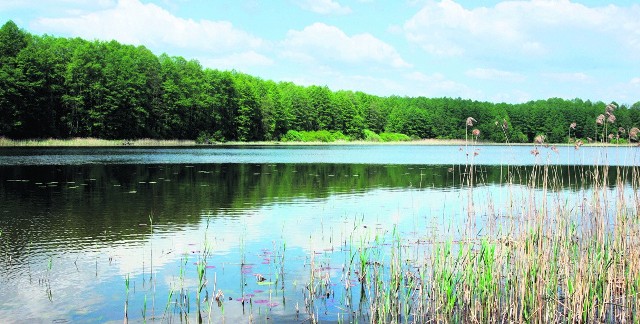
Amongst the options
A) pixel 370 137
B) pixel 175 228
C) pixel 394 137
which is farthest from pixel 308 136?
pixel 175 228

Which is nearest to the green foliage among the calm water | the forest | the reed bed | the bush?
the forest

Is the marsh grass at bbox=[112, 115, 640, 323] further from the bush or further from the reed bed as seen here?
the bush

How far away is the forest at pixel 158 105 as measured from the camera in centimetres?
7700

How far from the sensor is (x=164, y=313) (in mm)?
8594

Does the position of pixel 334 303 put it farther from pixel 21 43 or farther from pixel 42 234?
pixel 21 43

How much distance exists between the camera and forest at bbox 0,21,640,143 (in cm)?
7700

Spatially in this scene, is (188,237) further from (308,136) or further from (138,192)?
(308,136)

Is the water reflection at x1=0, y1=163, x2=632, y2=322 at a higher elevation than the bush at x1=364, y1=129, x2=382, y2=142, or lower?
lower

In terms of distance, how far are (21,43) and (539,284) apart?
86661mm

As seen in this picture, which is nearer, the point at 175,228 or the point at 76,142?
the point at 175,228

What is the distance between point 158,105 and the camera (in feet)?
323

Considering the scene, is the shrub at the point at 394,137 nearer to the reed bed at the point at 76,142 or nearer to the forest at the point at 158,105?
the forest at the point at 158,105

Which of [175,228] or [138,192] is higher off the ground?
[138,192]

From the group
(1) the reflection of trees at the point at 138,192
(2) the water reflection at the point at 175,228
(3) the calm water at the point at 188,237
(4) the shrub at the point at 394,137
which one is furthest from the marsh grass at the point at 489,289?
(4) the shrub at the point at 394,137
